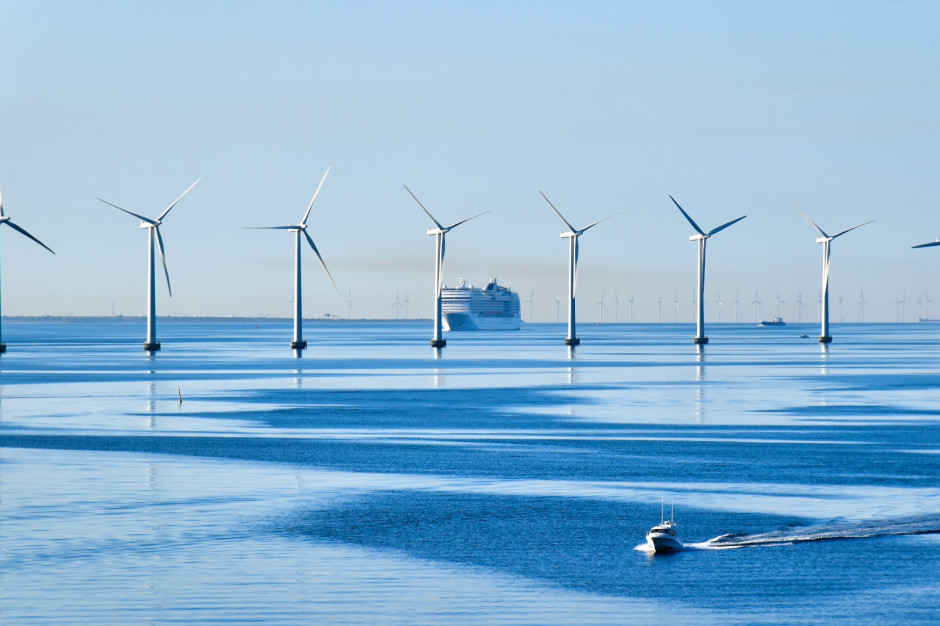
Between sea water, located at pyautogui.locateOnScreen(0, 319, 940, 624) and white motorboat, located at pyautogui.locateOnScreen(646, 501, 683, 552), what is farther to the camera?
white motorboat, located at pyautogui.locateOnScreen(646, 501, 683, 552)

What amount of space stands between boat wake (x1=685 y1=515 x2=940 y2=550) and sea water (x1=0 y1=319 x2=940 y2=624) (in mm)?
80

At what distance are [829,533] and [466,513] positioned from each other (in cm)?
753

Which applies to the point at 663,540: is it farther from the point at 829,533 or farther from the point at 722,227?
the point at 722,227

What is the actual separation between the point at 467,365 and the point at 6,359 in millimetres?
50782

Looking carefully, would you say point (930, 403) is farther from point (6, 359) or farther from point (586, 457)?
point (6, 359)

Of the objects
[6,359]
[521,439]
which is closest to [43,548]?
[521,439]

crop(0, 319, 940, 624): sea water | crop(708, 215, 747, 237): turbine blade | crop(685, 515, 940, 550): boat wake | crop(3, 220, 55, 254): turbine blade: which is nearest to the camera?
crop(0, 319, 940, 624): sea water

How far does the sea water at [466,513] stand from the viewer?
786 inches

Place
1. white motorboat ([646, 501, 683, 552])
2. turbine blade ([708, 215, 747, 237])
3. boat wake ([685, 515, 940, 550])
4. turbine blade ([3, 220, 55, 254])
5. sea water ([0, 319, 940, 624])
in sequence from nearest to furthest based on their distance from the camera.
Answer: sea water ([0, 319, 940, 624]) → white motorboat ([646, 501, 683, 552]) → boat wake ([685, 515, 940, 550]) → turbine blade ([3, 220, 55, 254]) → turbine blade ([708, 215, 747, 237])

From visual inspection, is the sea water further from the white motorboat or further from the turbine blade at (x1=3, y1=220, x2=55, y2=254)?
the turbine blade at (x1=3, y1=220, x2=55, y2=254)

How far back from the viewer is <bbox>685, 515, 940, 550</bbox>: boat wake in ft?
79.9

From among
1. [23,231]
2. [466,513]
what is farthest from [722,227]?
[466,513]

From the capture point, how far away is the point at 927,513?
27656mm

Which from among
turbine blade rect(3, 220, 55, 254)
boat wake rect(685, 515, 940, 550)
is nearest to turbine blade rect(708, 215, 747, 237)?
turbine blade rect(3, 220, 55, 254)
